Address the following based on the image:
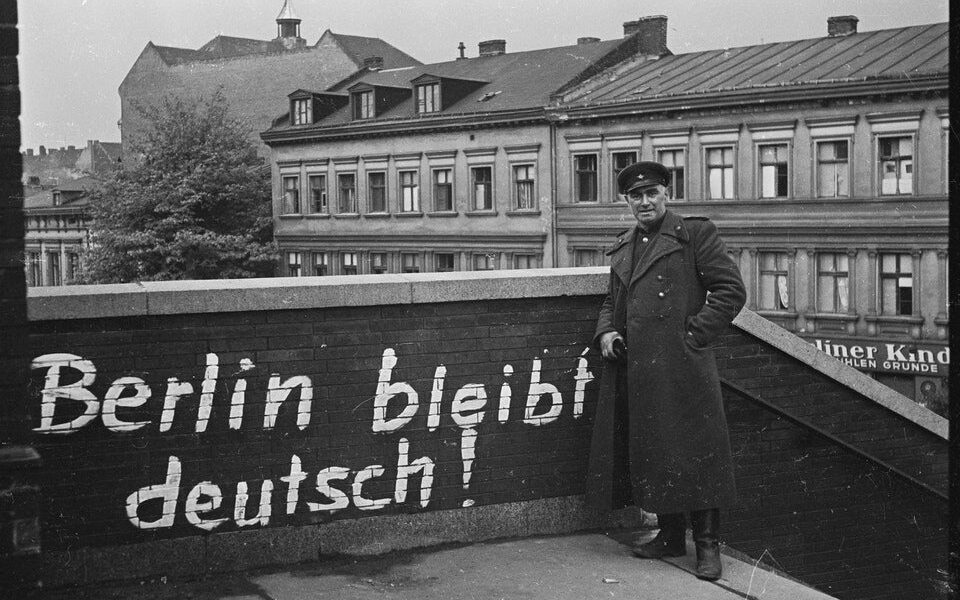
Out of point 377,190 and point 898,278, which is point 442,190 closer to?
point 377,190

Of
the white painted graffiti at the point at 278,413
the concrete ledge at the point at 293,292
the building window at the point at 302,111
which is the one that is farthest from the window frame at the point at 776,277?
the white painted graffiti at the point at 278,413

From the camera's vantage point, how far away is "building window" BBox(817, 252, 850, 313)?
1312 inches

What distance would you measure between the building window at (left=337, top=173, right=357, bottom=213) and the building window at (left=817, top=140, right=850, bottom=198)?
20.2m

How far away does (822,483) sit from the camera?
28.7 ft

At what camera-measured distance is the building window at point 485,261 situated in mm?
42750

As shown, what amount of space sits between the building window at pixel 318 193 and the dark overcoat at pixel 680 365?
→ 143ft

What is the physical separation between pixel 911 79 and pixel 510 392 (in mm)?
26549

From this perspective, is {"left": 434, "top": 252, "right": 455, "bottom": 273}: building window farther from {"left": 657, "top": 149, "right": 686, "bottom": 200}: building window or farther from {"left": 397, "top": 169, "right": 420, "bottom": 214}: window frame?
{"left": 657, "top": 149, "right": 686, "bottom": 200}: building window

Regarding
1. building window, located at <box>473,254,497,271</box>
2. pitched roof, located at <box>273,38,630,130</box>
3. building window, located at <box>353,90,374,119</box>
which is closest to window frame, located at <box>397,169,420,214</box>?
pitched roof, located at <box>273,38,630,130</box>

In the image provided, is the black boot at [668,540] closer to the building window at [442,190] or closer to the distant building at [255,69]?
the building window at [442,190]

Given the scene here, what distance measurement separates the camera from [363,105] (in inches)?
1861

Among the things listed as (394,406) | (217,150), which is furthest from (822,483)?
(217,150)

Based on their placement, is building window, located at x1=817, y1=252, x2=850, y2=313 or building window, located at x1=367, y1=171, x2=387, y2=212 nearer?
building window, located at x1=817, y1=252, x2=850, y2=313

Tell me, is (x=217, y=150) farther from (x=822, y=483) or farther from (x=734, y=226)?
(x=822, y=483)
